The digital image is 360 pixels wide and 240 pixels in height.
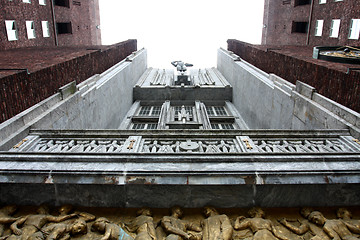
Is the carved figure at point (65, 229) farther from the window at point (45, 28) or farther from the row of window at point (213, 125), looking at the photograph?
the window at point (45, 28)

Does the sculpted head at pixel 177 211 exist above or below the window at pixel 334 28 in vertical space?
below

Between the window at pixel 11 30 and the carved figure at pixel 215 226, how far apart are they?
1765cm

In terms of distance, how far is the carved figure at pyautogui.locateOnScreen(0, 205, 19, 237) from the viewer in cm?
410

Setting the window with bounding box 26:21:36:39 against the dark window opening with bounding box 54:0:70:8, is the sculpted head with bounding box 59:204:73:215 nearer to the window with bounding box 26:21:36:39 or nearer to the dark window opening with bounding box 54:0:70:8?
the window with bounding box 26:21:36:39

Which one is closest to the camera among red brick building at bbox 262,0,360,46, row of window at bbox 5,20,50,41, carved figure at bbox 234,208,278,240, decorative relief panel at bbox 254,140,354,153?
carved figure at bbox 234,208,278,240

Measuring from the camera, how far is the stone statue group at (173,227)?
3973 millimetres

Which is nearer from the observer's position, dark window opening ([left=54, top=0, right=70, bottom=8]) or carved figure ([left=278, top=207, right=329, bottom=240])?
carved figure ([left=278, top=207, right=329, bottom=240])

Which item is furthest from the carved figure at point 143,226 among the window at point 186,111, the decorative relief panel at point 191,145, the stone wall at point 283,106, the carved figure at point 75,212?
the window at point 186,111

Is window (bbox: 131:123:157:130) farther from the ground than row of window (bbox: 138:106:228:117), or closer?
closer

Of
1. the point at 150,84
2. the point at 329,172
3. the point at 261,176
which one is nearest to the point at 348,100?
the point at 329,172

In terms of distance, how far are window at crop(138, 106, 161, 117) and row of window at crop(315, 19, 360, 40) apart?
13606mm

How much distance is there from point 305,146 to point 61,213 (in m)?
5.16

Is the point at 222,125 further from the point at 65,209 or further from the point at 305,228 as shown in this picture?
the point at 65,209

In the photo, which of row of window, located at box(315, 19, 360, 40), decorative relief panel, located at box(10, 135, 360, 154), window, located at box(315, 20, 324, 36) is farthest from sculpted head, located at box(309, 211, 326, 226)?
window, located at box(315, 20, 324, 36)
